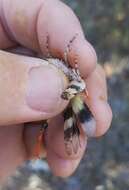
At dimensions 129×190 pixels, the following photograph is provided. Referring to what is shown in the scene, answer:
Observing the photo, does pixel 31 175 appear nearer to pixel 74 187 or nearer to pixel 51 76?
pixel 74 187

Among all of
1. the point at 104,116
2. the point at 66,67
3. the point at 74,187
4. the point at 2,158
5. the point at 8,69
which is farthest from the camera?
the point at 74,187

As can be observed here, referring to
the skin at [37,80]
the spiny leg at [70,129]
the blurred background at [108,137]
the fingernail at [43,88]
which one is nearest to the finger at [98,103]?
the skin at [37,80]

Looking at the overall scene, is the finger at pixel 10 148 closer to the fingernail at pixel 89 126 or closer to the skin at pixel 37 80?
the skin at pixel 37 80

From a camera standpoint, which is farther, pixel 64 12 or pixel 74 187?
pixel 74 187

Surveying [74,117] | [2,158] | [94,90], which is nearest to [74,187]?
[2,158]

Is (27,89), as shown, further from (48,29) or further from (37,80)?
(48,29)

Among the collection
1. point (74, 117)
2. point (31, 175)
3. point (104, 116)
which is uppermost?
point (74, 117)

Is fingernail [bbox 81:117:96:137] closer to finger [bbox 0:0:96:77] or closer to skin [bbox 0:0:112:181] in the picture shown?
skin [bbox 0:0:112:181]
